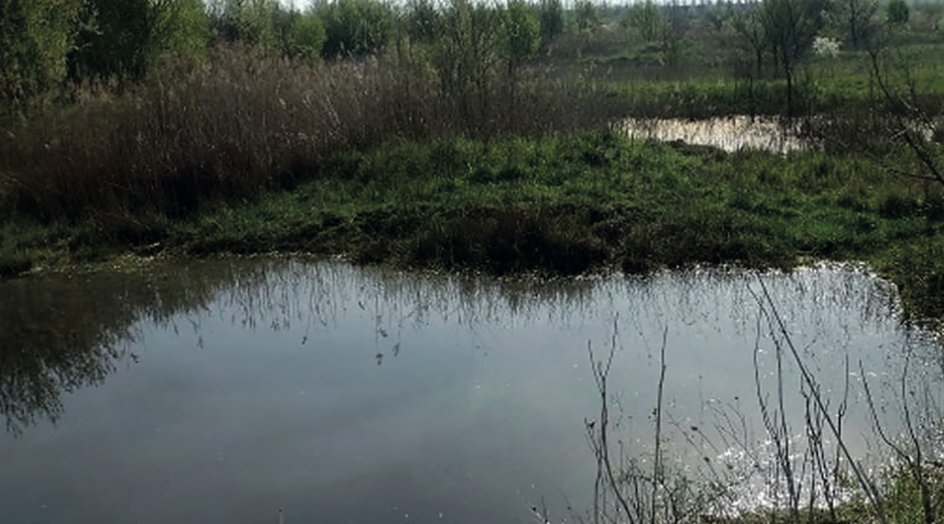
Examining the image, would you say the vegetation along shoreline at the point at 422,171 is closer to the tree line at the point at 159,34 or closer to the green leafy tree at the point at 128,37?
the tree line at the point at 159,34

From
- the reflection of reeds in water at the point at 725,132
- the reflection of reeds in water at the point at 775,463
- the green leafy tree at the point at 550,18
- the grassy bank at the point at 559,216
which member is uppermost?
the green leafy tree at the point at 550,18

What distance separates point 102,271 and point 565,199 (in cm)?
522

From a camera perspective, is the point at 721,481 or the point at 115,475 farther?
the point at 115,475

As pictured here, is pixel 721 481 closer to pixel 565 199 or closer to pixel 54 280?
pixel 565 199

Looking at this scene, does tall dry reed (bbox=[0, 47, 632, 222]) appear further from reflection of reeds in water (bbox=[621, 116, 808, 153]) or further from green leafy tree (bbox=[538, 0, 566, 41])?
green leafy tree (bbox=[538, 0, 566, 41])

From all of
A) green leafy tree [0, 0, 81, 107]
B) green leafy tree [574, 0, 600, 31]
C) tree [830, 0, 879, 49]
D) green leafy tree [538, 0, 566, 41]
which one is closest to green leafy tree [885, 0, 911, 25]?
tree [830, 0, 879, 49]

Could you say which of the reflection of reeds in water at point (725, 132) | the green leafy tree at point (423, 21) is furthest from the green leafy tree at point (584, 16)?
the green leafy tree at point (423, 21)

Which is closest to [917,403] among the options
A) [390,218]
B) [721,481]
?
[721,481]

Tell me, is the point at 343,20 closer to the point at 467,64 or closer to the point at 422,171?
the point at 467,64

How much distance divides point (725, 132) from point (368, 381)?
11880 mm

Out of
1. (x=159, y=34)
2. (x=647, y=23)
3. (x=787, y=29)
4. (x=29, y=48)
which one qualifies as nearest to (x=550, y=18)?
(x=647, y=23)

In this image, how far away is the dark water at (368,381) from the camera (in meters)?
5.39

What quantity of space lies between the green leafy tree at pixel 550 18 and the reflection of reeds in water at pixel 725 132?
30187 mm

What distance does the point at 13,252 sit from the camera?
35.1 ft
